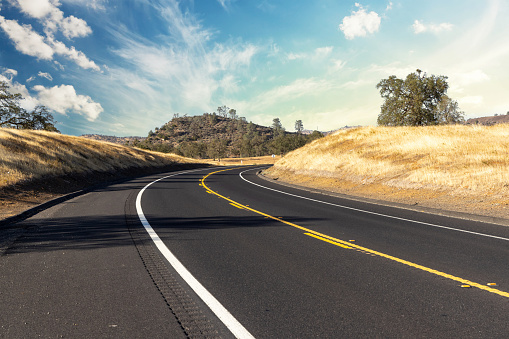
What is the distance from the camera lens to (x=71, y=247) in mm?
6332

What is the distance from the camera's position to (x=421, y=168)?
57.3ft

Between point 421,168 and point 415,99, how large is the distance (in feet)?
109

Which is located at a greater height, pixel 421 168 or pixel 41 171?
pixel 41 171

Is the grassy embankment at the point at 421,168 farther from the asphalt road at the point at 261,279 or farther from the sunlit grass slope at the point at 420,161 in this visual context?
the asphalt road at the point at 261,279

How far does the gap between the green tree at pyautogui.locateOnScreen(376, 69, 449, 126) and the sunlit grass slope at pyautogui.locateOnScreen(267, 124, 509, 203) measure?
1656 centimetres

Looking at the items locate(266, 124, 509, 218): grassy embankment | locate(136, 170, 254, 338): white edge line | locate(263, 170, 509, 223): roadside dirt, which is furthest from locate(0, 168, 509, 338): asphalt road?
locate(266, 124, 509, 218): grassy embankment

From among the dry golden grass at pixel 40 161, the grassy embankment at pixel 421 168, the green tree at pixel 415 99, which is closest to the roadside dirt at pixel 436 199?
the grassy embankment at pixel 421 168

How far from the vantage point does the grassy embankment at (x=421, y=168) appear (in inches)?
508

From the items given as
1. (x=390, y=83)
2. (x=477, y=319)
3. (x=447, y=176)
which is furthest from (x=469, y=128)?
(x=477, y=319)

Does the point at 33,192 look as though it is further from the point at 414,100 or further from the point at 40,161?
the point at 414,100

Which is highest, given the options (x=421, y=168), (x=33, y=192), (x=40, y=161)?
(x=40, y=161)

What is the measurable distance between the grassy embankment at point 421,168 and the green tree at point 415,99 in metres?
17.3

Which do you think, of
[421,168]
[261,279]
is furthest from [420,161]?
[261,279]

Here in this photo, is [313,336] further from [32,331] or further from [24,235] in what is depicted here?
[24,235]
